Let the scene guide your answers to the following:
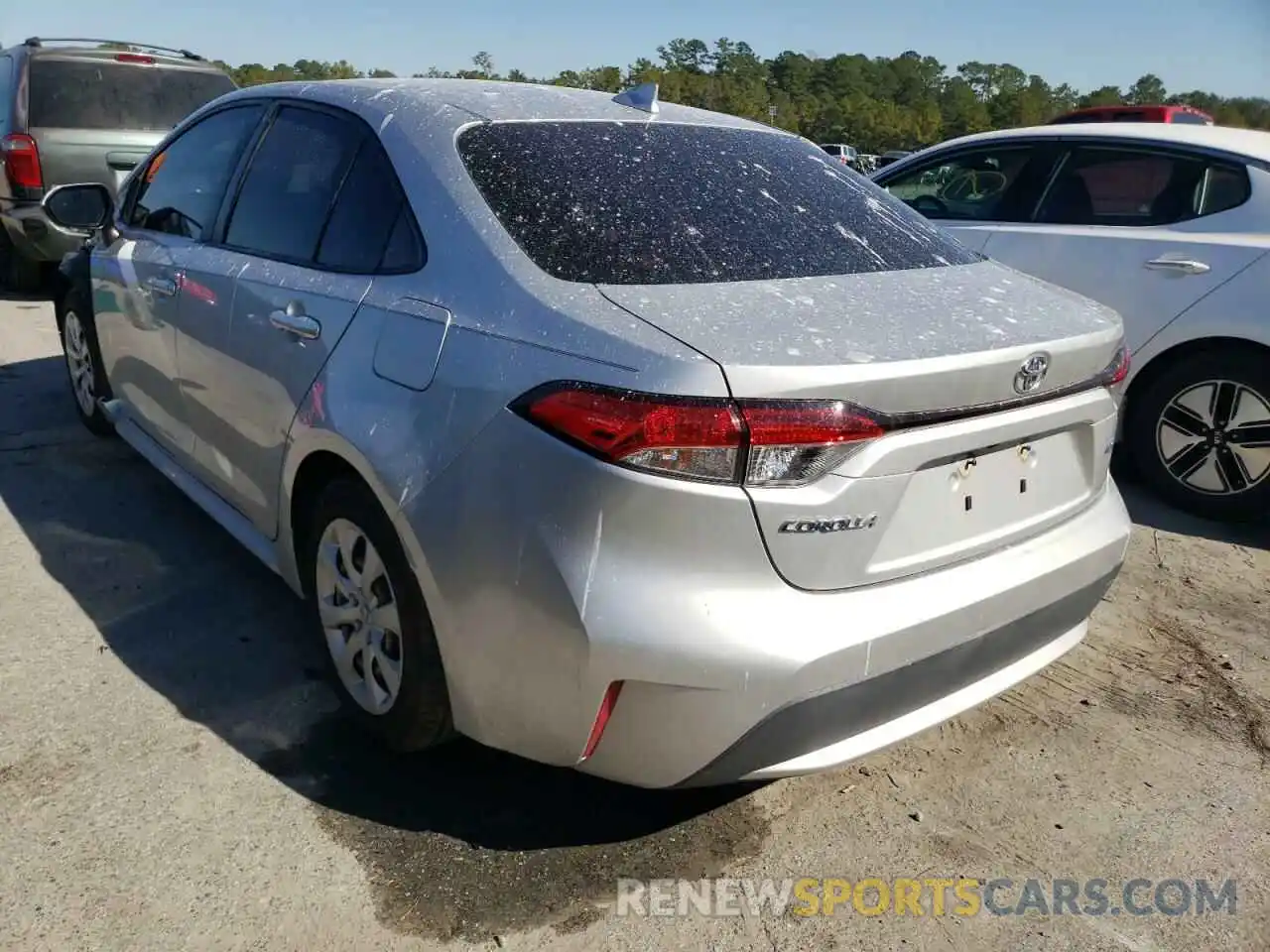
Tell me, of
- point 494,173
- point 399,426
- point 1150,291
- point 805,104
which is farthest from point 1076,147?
point 805,104

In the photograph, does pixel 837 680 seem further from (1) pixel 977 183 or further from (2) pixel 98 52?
(2) pixel 98 52

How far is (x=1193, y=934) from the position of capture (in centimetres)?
218

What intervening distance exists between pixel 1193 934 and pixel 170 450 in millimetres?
3370

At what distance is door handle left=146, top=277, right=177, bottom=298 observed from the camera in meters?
3.42

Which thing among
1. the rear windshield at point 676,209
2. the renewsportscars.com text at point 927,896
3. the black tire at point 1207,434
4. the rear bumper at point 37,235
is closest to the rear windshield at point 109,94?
the rear bumper at point 37,235

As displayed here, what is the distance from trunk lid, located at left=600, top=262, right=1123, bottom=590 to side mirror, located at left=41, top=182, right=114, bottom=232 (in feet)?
10.5

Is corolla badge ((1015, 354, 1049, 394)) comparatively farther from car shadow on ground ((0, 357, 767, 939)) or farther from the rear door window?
the rear door window

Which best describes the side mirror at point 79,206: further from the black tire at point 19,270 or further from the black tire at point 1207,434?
the black tire at point 1207,434

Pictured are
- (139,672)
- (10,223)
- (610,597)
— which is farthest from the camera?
(10,223)

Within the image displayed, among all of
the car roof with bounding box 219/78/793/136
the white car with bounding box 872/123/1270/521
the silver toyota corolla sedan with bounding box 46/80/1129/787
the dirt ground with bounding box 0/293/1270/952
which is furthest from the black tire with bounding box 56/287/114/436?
the white car with bounding box 872/123/1270/521

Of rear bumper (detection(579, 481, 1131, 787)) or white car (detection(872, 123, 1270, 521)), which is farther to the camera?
white car (detection(872, 123, 1270, 521))

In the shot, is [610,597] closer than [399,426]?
Yes

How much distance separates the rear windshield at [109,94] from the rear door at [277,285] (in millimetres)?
5260

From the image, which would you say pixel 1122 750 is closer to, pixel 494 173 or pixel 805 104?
pixel 494 173
